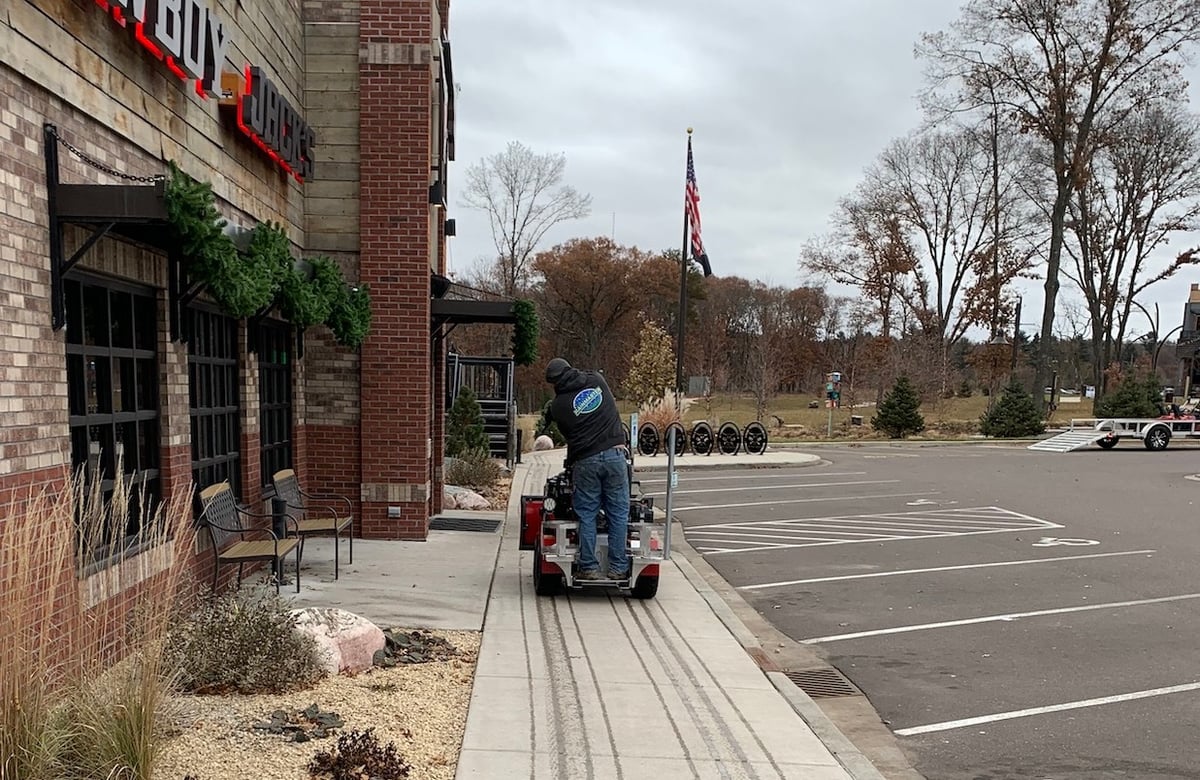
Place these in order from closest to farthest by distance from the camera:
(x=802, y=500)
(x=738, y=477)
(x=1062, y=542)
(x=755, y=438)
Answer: (x=1062, y=542)
(x=802, y=500)
(x=738, y=477)
(x=755, y=438)

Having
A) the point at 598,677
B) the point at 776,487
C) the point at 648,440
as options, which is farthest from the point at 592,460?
the point at 648,440

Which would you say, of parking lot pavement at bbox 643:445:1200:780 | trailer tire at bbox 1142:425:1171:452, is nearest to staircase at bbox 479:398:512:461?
parking lot pavement at bbox 643:445:1200:780

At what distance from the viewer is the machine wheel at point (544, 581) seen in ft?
25.3

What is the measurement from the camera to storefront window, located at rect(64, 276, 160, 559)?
5141mm

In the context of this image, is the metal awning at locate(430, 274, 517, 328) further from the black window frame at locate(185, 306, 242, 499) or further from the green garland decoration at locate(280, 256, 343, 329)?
the black window frame at locate(185, 306, 242, 499)

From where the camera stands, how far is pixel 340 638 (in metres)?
5.27

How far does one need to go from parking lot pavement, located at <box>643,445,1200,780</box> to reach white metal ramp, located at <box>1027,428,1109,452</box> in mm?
10423

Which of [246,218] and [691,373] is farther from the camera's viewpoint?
[691,373]

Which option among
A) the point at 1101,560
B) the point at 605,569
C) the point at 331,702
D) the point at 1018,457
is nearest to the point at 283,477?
the point at 605,569

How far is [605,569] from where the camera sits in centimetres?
755

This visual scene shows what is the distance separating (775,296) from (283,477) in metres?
60.0

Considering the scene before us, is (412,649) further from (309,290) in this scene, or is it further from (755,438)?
(755,438)

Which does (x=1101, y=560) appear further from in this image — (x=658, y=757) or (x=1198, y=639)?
(x=658, y=757)

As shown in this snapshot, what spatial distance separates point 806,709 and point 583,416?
2.99 metres
